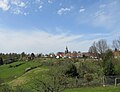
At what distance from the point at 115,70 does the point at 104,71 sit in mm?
3232

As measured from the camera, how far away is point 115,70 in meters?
49.5

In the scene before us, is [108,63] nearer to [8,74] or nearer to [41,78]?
[41,78]

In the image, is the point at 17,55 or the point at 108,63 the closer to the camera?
the point at 108,63

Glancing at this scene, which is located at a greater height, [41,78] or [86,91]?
[41,78]

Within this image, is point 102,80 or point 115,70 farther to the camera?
point 115,70

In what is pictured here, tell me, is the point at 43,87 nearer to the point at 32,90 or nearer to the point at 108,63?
the point at 32,90

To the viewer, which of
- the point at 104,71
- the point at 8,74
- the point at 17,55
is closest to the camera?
the point at 104,71

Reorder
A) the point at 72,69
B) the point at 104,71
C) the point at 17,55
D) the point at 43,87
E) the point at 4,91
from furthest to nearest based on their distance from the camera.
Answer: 1. the point at 17,55
2. the point at 72,69
3. the point at 104,71
4. the point at 43,87
5. the point at 4,91

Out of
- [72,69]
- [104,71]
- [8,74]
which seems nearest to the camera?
[104,71]

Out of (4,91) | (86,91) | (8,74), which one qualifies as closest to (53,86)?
(4,91)

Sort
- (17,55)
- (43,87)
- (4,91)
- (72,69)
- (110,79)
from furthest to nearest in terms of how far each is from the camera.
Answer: (17,55)
(72,69)
(110,79)
(43,87)
(4,91)

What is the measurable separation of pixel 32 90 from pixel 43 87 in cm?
99

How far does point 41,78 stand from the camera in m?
18.6

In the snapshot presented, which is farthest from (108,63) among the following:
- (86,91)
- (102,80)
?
(86,91)
